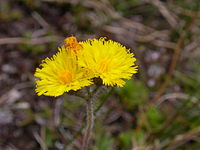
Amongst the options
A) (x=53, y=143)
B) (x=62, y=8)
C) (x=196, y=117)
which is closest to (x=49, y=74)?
(x=53, y=143)

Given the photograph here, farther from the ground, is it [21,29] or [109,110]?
[21,29]

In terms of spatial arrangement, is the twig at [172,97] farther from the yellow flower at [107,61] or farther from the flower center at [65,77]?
the flower center at [65,77]

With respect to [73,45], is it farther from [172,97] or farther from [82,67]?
[172,97]

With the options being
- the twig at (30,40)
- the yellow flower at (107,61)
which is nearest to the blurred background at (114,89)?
the twig at (30,40)

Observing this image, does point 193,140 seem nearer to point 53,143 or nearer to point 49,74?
point 53,143

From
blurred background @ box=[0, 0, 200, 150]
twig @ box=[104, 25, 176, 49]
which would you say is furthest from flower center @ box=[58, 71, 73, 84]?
twig @ box=[104, 25, 176, 49]

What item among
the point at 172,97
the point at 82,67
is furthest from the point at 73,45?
the point at 172,97

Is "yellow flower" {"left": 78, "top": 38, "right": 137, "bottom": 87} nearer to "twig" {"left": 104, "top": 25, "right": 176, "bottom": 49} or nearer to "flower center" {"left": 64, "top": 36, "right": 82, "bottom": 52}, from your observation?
"flower center" {"left": 64, "top": 36, "right": 82, "bottom": 52}
